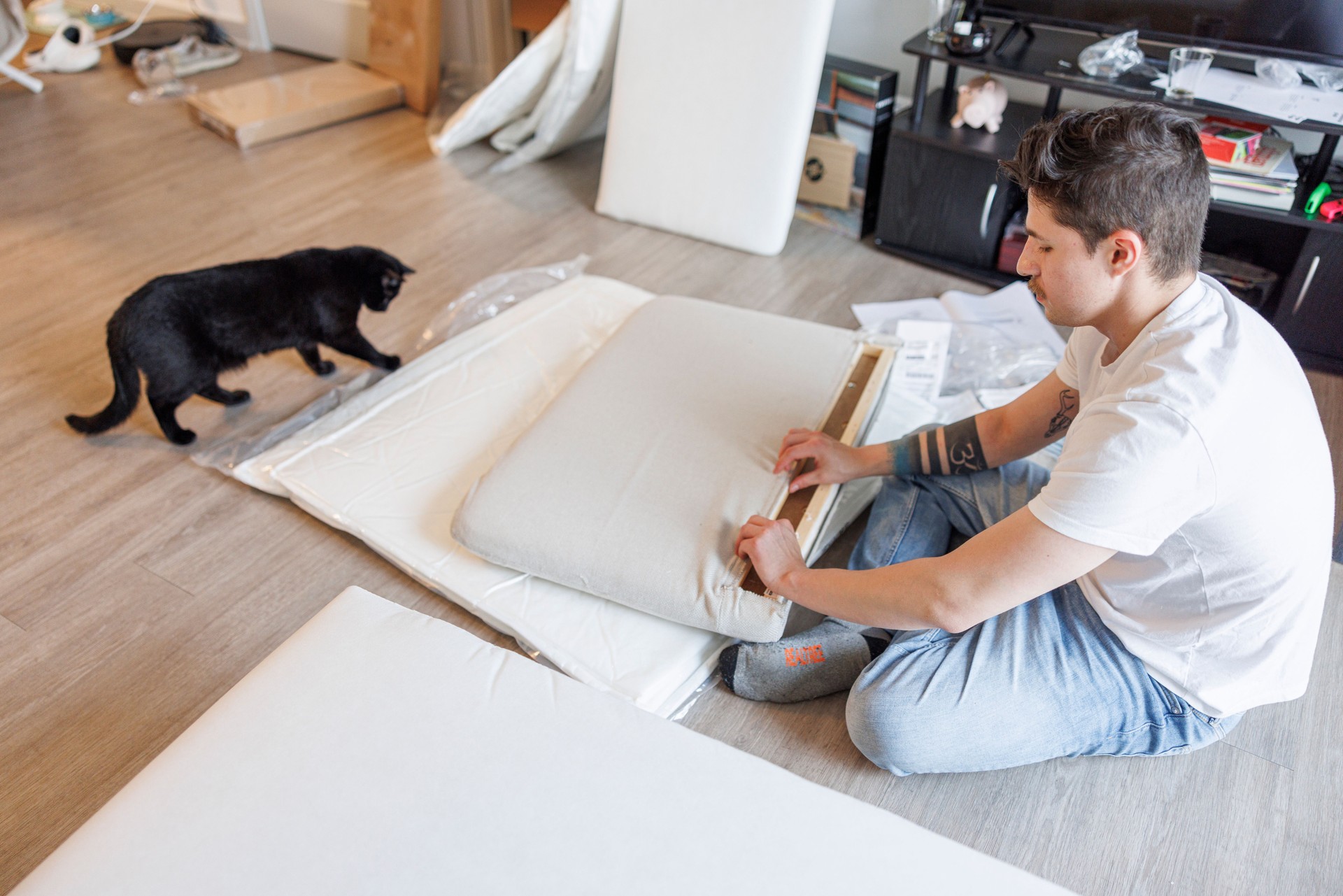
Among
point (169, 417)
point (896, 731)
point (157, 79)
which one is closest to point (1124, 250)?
point (896, 731)

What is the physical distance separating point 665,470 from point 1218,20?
172cm

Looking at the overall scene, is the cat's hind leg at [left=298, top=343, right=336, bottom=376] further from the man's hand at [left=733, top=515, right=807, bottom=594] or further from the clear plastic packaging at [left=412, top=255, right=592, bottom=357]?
the man's hand at [left=733, top=515, right=807, bottom=594]

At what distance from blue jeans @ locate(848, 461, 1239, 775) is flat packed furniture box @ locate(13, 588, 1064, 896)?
309 mm

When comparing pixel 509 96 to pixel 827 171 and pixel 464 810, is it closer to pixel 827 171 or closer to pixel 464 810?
pixel 827 171

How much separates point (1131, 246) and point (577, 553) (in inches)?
35.3

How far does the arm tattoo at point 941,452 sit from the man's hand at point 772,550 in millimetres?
267

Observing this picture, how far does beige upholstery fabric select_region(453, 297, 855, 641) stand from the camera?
145 centimetres

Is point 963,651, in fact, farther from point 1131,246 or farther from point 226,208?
point 226,208

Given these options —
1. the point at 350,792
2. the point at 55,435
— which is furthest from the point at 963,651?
the point at 55,435

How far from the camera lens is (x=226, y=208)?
2848 millimetres

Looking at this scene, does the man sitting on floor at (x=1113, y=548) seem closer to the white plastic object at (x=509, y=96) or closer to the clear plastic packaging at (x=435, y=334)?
the clear plastic packaging at (x=435, y=334)

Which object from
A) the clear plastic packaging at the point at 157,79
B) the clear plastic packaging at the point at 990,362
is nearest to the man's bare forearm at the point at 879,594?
the clear plastic packaging at the point at 990,362

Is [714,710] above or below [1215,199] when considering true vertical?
below

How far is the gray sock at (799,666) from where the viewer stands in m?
1.42
